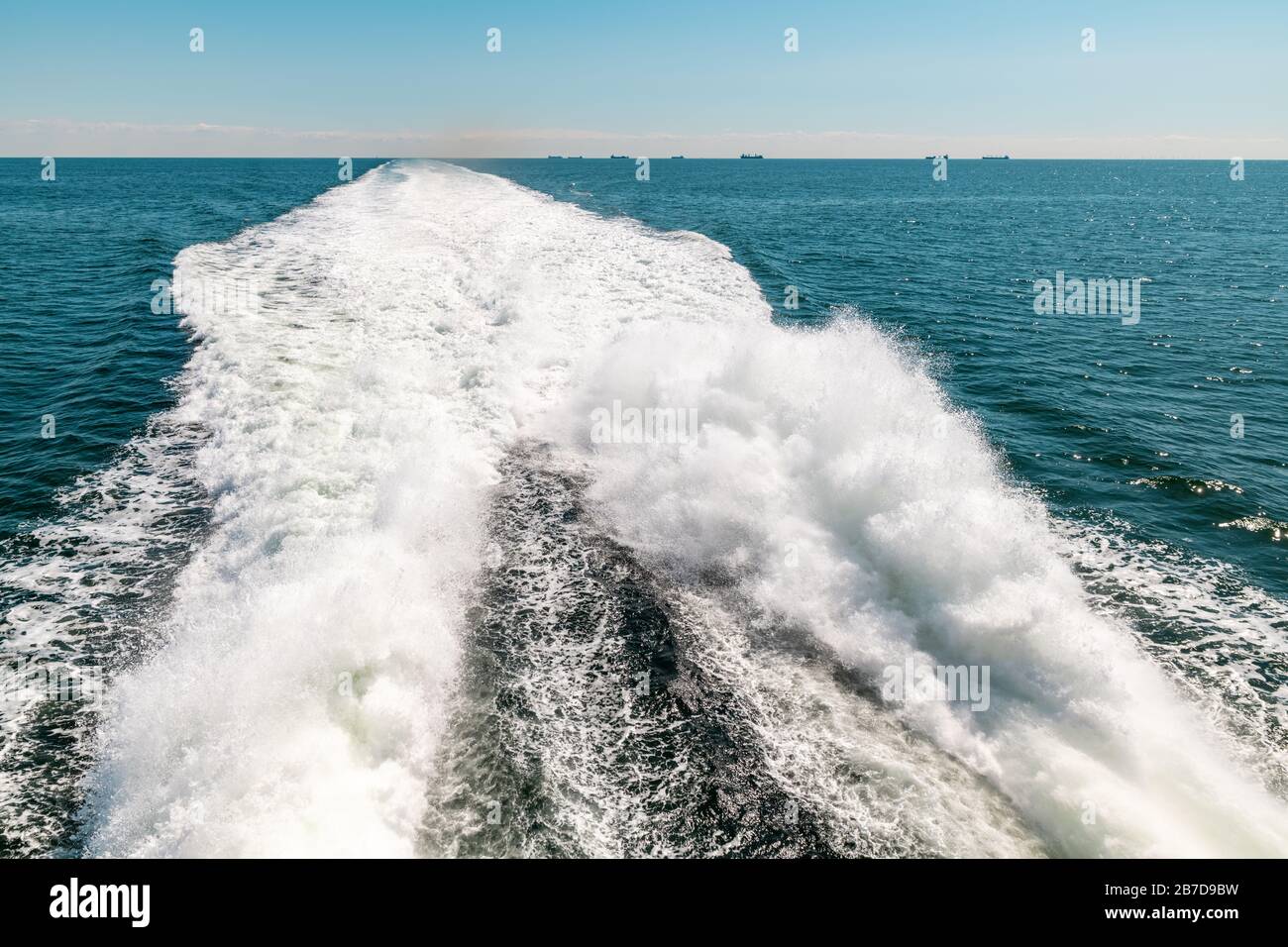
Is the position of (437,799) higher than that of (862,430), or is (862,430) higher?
(862,430)

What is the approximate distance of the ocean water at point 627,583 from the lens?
26.2 ft

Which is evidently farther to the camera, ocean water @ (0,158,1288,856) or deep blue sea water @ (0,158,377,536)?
Result: deep blue sea water @ (0,158,377,536)

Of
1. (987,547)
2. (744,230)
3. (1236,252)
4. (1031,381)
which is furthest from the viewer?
(744,230)

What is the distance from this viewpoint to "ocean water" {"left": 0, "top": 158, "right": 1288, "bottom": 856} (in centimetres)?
797

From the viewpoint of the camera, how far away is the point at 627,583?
12.2 metres

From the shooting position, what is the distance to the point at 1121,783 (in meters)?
8.44

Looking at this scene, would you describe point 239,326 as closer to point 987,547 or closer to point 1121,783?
point 987,547

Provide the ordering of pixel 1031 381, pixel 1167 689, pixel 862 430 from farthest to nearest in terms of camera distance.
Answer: pixel 1031 381 → pixel 862 430 → pixel 1167 689

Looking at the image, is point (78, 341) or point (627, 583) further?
point (78, 341)

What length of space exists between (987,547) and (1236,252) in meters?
58.0

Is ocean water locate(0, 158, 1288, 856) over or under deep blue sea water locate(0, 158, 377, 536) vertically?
under

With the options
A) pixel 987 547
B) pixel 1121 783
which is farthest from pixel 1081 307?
pixel 1121 783

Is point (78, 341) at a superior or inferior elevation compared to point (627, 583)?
superior

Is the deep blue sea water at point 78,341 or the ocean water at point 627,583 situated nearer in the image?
the ocean water at point 627,583
